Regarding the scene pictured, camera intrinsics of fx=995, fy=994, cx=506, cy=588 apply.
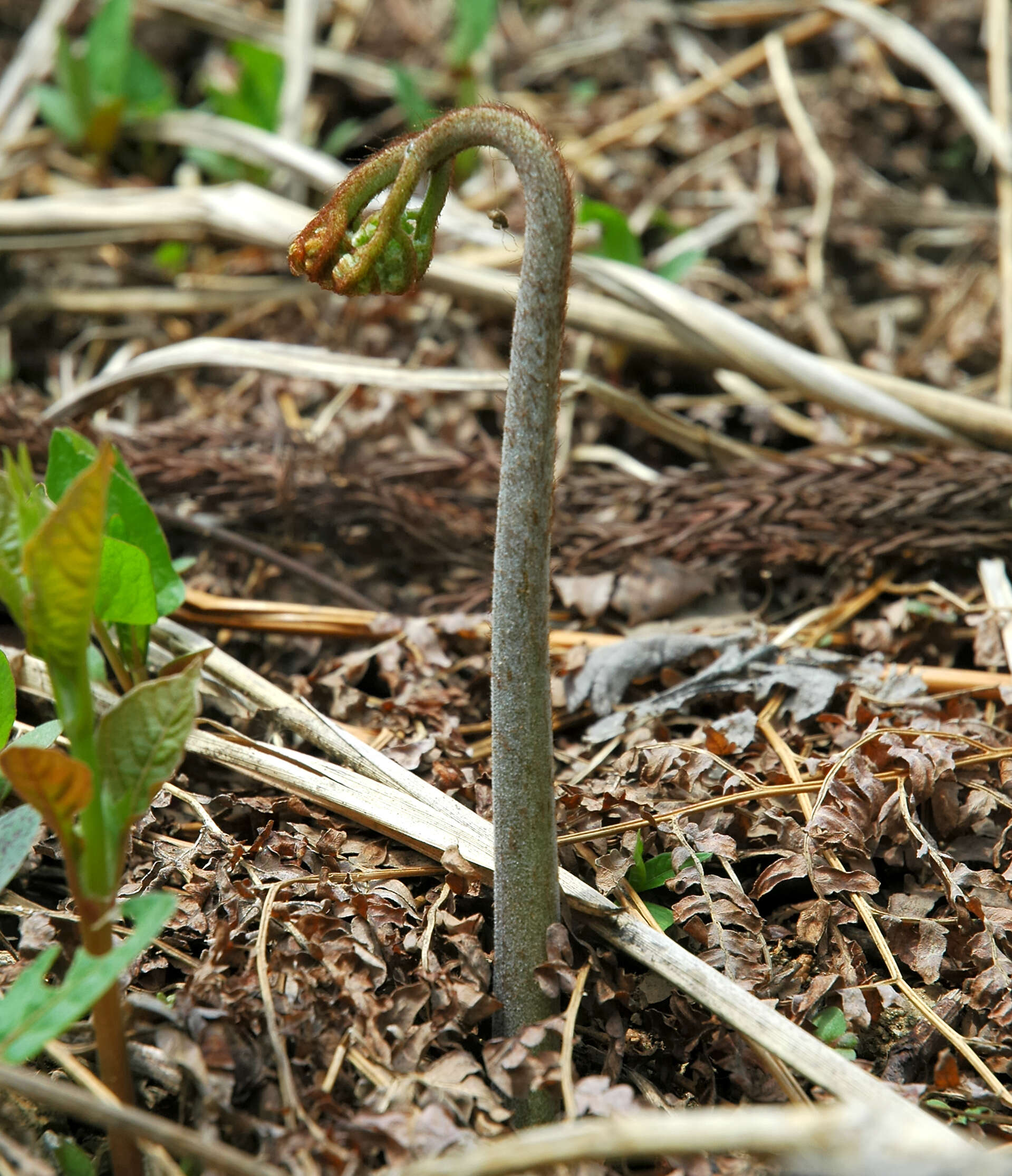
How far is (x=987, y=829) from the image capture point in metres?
2.17

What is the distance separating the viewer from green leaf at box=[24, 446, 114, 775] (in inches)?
50.8

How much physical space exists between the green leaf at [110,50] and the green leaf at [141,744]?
3.76 m

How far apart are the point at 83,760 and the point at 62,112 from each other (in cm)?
393

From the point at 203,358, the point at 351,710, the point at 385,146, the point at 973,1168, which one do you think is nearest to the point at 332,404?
the point at 203,358

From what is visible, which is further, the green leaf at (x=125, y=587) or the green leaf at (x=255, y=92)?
the green leaf at (x=255, y=92)

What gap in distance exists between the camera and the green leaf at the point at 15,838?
161 cm

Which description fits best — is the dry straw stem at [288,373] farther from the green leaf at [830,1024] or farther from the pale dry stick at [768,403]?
the green leaf at [830,1024]

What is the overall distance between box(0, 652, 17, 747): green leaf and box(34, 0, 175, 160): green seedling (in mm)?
3333

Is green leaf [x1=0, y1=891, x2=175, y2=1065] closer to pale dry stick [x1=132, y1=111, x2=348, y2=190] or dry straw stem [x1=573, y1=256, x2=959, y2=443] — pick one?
dry straw stem [x1=573, y1=256, x2=959, y2=443]

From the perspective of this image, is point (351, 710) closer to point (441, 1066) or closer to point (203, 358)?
point (441, 1066)

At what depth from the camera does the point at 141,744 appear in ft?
4.82

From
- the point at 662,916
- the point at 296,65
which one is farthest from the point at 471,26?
the point at 662,916

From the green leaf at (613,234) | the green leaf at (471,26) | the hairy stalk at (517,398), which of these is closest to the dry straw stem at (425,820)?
the hairy stalk at (517,398)

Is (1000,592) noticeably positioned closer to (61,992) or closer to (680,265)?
(680,265)
